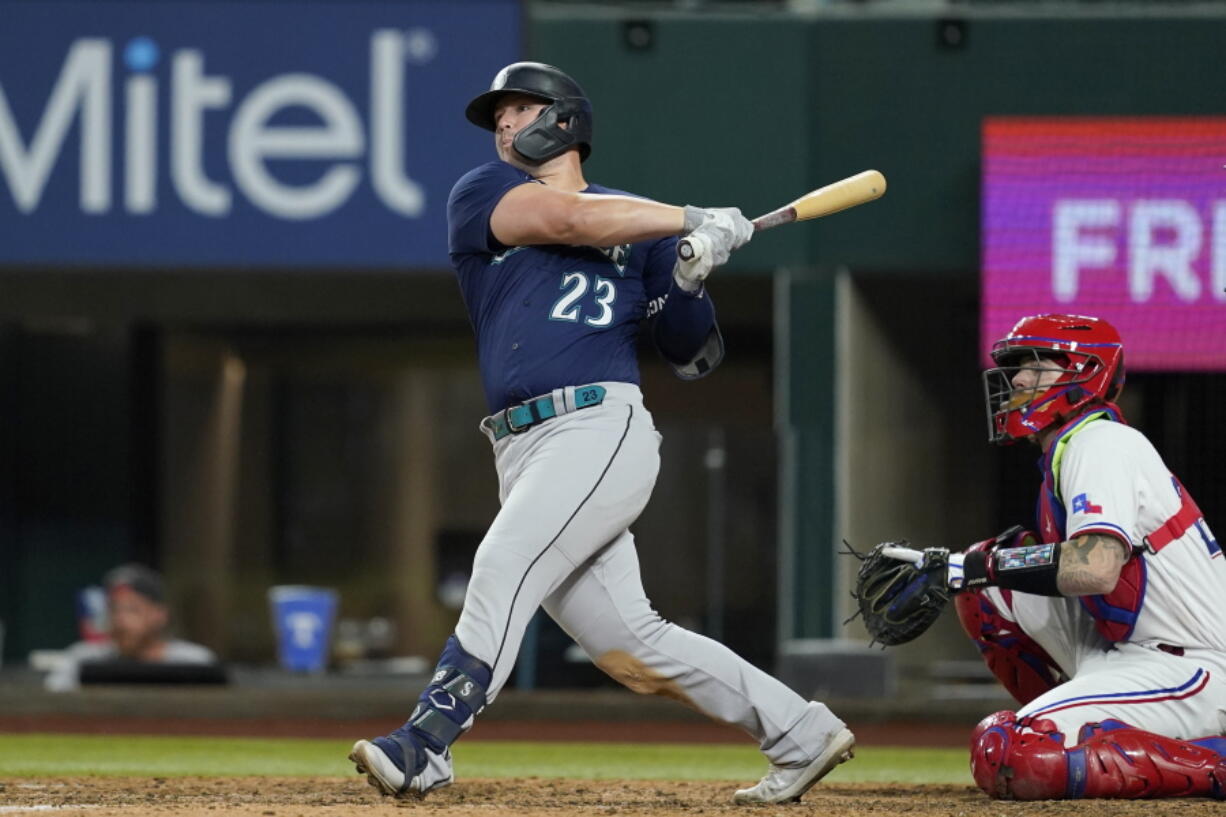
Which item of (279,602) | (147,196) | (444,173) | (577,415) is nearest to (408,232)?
(444,173)

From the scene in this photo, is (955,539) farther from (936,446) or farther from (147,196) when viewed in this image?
(147,196)

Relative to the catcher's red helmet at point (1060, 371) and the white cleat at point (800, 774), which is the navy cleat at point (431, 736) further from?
the catcher's red helmet at point (1060, 371)

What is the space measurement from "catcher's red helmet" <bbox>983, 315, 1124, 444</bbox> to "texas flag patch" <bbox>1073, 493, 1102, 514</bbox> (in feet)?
1.26

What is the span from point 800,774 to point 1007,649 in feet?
2.88

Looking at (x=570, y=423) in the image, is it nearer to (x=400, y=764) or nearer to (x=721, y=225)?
(x=721, y=225)

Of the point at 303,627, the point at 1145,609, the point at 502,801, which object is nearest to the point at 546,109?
the point at 502,801

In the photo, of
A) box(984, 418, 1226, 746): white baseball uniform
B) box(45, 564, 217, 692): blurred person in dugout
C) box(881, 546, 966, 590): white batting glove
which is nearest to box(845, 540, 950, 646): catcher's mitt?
box(881, 546, 966, 590): white batting glove

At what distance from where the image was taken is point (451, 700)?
14.9 feet

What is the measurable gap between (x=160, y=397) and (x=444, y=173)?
148 inches

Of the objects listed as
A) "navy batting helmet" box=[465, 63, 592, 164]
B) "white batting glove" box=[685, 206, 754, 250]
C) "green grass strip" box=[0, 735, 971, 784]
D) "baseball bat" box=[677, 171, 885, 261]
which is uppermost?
"navy batting helmet" box=[465, 63, 592, 164]

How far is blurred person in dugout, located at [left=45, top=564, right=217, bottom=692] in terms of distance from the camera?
996 centimetres

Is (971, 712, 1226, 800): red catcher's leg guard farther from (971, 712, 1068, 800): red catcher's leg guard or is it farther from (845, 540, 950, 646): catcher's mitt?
(845, 540, 950, 646): catcher's mitt

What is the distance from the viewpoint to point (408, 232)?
12.1m

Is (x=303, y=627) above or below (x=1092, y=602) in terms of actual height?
below
